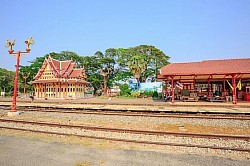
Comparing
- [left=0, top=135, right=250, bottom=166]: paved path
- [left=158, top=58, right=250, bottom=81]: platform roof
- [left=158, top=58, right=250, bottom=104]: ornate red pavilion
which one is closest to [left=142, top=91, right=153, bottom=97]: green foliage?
[left=158, top=58, right=250, bottom=104]: ornate red pavilion

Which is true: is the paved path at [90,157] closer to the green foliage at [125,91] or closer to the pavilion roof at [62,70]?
the green foliage at [125,91]

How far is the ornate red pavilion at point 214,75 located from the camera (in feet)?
61.0

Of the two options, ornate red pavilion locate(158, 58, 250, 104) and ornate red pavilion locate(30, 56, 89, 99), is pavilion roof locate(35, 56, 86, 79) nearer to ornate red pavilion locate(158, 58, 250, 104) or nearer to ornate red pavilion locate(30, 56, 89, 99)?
ornate red pavilion locate(30, 56, 89, 99)

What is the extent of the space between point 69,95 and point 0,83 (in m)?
29.8

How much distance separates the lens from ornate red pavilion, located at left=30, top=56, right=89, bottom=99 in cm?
3916

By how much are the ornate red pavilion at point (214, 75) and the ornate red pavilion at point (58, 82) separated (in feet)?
77.5

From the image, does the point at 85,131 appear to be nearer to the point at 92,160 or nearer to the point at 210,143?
the point at 92,160

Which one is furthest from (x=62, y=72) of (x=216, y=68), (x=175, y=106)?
(x=216, y=68)

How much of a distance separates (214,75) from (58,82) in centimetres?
3130

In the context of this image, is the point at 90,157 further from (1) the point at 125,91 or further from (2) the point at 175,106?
(1) the point at 125,91

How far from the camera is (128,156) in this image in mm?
5062

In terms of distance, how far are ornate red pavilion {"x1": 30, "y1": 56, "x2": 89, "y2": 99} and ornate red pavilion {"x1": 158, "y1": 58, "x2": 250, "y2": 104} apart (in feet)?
77.5

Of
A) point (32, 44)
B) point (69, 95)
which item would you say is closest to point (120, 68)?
point (69, 95)

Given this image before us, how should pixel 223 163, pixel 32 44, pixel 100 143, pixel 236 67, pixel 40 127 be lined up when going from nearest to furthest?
pixel 223 163, pixel 100 143, pixel 40 127, pixel 32 44, pixel 236 67
